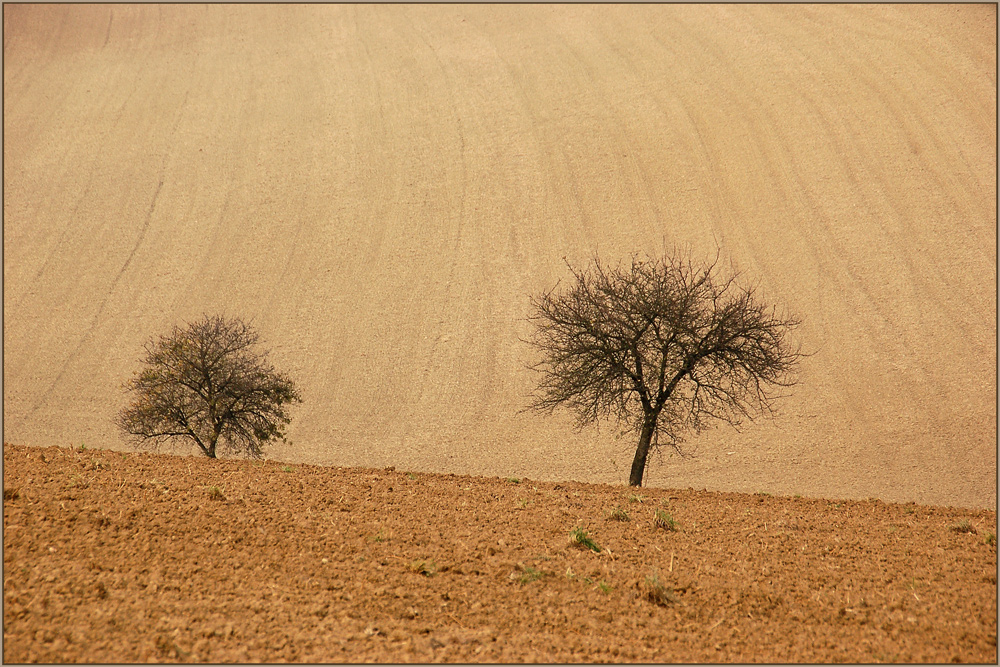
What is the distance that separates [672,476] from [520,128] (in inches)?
966

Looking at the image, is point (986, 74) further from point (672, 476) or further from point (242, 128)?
point (242, 128)

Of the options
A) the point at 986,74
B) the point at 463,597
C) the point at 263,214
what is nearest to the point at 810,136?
the point at 986,74

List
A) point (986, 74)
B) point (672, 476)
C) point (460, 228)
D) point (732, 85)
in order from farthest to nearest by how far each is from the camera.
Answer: point (732, 85)
point (986, 74)
point (460, 228)
point (672, 476)

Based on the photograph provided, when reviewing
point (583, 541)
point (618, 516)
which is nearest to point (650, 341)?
point (618, 516)

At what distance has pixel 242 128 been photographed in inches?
1688

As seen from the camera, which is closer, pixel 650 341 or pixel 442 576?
pixel 442 576

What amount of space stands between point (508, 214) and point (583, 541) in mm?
28780

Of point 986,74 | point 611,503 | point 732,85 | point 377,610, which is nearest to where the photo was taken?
point 377,610

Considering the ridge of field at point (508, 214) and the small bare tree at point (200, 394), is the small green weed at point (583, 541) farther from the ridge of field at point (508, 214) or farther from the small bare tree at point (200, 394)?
the ridge of field at point (508, 214)

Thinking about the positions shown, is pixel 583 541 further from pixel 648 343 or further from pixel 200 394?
pixel 200 394

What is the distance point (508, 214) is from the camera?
116 feet

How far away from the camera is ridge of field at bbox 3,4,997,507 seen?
81.8 feet

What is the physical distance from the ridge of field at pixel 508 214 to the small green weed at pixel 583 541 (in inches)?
599

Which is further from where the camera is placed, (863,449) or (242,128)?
(242,128)
